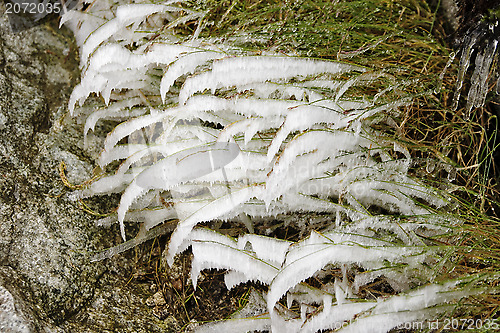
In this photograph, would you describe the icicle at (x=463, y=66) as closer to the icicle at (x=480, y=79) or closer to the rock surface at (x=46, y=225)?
the icicle at (x=480, y=79)

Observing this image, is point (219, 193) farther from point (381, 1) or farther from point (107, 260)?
point (381, 1)

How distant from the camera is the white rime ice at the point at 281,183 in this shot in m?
0.70

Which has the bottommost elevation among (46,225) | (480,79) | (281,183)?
(46,225)

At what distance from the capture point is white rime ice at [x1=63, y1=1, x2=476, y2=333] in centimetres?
70

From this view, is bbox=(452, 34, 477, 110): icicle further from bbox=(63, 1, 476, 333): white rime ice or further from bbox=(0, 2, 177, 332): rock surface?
bbox=(0, 2, 177, 332): rock surface

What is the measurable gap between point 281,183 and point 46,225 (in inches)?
21.5

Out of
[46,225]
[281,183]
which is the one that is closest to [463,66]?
[281,183]

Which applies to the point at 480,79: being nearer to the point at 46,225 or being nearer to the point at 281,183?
the point at 281,183

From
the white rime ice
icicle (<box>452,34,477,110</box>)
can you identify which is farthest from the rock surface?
icicle (<box>452,34,477,110</box>)

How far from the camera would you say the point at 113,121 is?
114 cm

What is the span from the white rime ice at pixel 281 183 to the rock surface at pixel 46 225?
77 millimetres

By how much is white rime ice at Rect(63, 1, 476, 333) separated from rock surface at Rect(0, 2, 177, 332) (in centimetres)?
8

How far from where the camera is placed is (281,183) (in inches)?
28.0

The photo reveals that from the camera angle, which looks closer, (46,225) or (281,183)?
(281,183)
